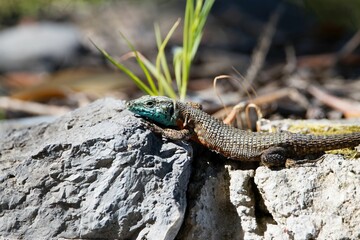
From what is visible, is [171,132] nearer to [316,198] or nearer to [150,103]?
[150,103]

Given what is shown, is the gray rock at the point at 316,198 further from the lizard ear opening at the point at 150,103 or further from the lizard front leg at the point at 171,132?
the lizard ear opening at the point at 150,103

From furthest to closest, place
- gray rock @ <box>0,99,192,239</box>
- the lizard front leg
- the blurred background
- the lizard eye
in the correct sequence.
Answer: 1. the blurred background
2. the lizard eye
3. the lizard front leg
4. gray rock @ <box>0,99,192,239</box>

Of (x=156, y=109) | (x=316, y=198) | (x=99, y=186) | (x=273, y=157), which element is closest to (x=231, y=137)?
(x=273, y=157)

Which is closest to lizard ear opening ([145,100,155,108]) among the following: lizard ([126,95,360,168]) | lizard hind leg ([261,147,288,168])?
lizard ([126,95,360,168])

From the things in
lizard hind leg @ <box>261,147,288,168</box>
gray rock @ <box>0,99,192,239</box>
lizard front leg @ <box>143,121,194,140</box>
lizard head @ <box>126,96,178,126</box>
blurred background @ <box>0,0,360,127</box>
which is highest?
blurred background @ <box>0,0,360,127</box>

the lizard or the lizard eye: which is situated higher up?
the lizard eye

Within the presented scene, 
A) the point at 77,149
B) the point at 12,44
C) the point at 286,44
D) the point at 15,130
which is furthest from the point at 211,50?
the point at 77,149

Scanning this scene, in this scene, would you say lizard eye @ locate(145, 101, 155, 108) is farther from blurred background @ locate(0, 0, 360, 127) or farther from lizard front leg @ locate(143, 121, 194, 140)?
blurred background @ locate(0, 0, 360, 127)
